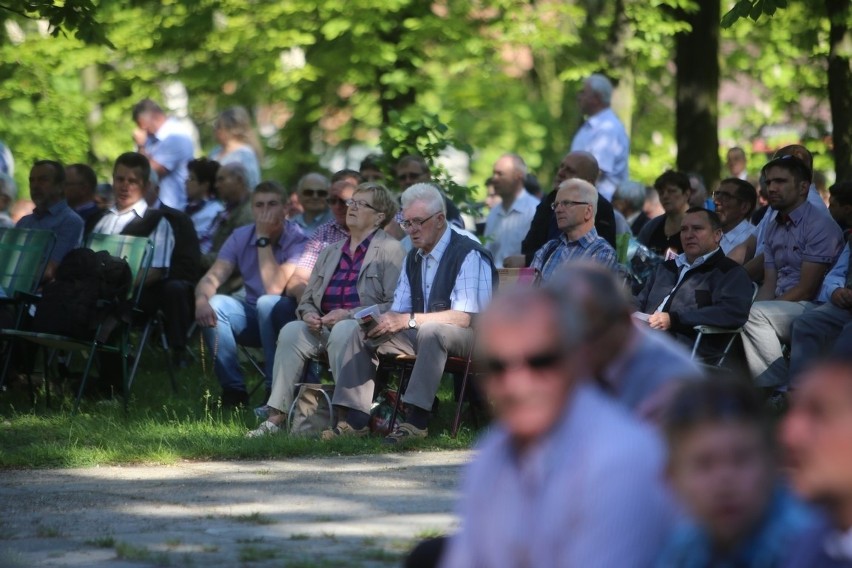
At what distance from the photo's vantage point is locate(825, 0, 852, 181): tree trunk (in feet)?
49.4

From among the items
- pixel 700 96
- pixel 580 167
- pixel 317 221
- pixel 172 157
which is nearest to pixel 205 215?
pixel 172 157

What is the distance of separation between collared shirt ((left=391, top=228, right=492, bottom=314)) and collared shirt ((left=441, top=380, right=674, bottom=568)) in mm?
7037

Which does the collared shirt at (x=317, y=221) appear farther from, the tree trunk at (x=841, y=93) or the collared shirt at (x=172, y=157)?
the tree trunk at (x=841, y=93)

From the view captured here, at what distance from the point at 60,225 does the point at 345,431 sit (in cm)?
401

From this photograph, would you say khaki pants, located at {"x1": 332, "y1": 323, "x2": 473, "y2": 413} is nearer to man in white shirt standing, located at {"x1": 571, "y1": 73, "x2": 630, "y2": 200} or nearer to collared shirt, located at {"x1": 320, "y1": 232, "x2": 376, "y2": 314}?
collared shirt, located at {"x1": 320, "y1": 232, "x2": 376, "y2": 314}

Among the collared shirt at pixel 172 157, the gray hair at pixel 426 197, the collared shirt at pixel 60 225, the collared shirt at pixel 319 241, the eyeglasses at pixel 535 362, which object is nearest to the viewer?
the eyeglasses at pixel 535 362

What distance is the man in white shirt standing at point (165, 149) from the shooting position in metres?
16.0

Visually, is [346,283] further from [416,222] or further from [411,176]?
[411,176]

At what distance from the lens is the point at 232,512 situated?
24.0 ft

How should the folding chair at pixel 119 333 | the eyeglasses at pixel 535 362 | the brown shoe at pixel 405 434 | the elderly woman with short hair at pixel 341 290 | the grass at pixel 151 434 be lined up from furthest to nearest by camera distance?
the folding chair at pixel 119 333, the elderly woman with short hair at pixel 341 290, the brown shoe at pixel 405 434, the grass at pixel 151 434, the eyeglasses at pixel 535 362

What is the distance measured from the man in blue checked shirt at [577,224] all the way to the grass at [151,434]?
4.41 ft

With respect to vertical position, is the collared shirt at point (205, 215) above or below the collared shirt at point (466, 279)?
above

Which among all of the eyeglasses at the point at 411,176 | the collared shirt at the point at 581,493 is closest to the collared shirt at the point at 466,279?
the eyeglasses at the point at 411,176

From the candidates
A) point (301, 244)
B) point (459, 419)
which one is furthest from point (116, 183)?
point (459, 419)
